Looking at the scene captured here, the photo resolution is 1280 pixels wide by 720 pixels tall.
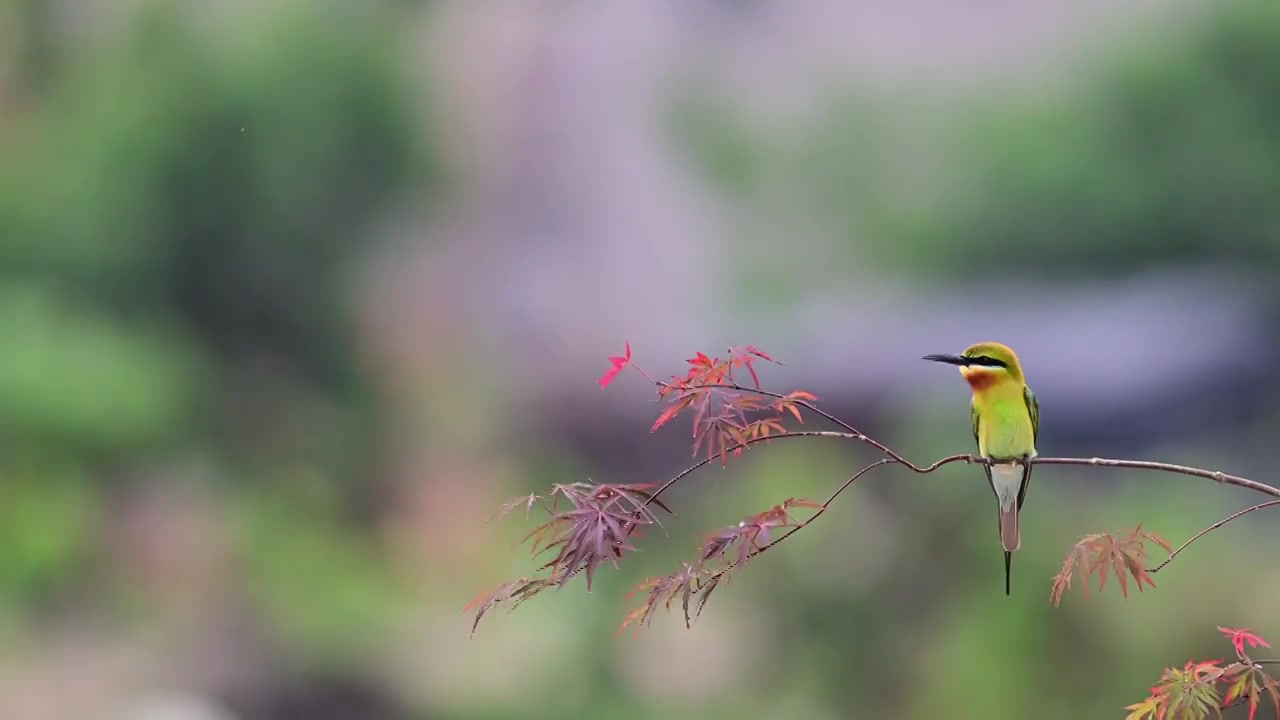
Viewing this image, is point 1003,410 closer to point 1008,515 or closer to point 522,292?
point 1008,515

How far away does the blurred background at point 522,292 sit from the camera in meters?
3.44

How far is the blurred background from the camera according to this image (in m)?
3.44

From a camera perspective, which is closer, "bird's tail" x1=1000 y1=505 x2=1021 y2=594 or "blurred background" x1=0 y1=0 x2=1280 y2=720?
"bird's tail" x1=1000 y1=505 x2=1021 y2=594

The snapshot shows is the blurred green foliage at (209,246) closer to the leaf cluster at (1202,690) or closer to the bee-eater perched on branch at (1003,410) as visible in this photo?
the bee-eater perched on branch at (1003,410)

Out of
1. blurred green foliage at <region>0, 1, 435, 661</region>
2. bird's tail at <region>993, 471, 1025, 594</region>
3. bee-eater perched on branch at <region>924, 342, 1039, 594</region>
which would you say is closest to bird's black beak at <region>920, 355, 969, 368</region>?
bee-eater perched on branch at <region>924, 342, 1039, 594</region>

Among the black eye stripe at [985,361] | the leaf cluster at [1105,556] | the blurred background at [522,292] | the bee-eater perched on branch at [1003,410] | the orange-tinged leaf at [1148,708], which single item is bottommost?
the orange-tinged leaf at [1148,708]

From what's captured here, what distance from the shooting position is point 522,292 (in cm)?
384

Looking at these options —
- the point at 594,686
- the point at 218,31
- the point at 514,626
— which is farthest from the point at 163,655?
the point at 218,31

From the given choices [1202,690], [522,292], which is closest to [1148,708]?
[1202,690]

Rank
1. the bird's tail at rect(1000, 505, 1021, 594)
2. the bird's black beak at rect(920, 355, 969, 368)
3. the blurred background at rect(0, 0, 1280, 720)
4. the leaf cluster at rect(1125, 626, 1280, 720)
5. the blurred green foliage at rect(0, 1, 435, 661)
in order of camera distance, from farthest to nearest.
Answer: the blurred green foliage at rect(0, 1, 435, 661) < the blurred background at rect(0, 0, 1280, 720) < the bird's tail at rect(1000, 505, 1021, 594) < the bird's black beak at rect(920, 355, 969, 368) < the leaf cluster at rect(1125, 626, 1280, 720)

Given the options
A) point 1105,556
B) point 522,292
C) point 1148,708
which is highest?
point 522,292

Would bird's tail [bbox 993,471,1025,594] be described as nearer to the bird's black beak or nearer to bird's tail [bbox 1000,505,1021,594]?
bird's tail [bbox 1000,505,1021,594]

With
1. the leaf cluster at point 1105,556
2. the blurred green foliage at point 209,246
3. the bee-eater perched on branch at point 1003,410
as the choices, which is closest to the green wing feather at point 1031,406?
the bee-eater perched on branch at point 1003,410

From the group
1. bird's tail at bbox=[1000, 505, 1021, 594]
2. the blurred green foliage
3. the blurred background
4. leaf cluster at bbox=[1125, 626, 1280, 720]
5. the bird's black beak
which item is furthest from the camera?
the blurred green foliage
